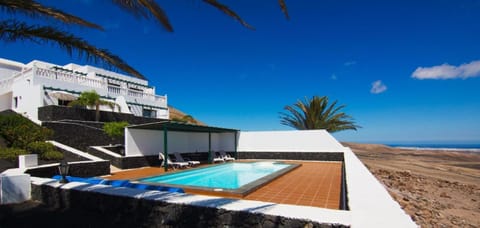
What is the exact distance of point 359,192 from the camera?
12.0 ft

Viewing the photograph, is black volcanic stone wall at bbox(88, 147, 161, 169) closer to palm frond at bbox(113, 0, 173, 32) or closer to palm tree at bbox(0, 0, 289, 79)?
palm tree at bbox(0, 0, 289, 79)

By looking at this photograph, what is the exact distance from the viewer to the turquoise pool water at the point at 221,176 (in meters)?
9.84

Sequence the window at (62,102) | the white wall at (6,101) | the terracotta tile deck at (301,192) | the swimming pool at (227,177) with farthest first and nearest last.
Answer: the white wall at (6,101) → the window at (62,102) → the swimming pool at (227,177) → the terracotta tile deck at (301,192)

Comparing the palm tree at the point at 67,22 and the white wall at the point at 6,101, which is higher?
the white wall at the point at 6,101

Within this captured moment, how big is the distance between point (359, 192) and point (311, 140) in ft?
44.9

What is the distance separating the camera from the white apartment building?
16.0 metres

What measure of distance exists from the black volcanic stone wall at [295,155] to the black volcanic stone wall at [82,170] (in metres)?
9.87

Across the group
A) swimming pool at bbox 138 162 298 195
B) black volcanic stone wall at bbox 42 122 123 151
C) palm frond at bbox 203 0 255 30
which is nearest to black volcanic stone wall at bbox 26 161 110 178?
swimming pool at bbox 138 162 298 195

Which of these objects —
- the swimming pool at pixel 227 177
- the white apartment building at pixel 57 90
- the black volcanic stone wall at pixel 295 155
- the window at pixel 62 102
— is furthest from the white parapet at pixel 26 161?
the black volcanic stone wall at pixel 295 155

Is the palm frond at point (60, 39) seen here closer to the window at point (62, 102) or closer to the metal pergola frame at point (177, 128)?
the metal pergola frame at point (177, 128)

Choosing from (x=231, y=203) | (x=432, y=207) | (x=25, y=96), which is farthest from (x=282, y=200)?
(x=25, y=96)

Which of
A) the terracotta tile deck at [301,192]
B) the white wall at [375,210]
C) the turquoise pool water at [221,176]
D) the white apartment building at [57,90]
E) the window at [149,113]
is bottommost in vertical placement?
the turquoise pool water at [221,176]

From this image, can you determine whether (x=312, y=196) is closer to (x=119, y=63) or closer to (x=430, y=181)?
(x=119, y=63)

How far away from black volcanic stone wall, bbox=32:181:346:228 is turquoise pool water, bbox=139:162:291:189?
4.02 m
